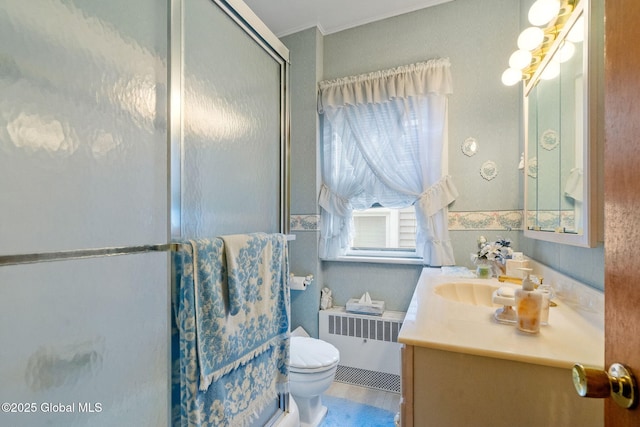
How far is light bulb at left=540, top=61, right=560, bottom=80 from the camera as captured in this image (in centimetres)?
118

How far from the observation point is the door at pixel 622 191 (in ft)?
1.31

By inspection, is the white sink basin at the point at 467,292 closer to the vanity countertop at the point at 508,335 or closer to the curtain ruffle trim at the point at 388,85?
the vanity countertop at the point at 508,335

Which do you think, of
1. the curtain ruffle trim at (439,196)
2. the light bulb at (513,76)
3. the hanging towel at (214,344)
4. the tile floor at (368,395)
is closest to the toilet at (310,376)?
the tile floor at (368,395)

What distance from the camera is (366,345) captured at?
205cm

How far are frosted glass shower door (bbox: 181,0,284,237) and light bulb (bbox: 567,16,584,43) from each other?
4.06ft

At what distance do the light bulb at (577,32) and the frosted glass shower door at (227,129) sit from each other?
1.24m

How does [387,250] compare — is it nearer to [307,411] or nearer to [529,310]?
[307,411]

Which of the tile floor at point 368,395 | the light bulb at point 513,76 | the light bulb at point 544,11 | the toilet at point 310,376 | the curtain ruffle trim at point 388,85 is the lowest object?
the tile floor at point 368,395

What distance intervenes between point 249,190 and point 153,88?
1.68ft

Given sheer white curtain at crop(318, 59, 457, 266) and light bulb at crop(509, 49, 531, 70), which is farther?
sheer white curtain at crop(318, 59, 457, 266)

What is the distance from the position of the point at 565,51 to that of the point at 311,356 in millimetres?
1897

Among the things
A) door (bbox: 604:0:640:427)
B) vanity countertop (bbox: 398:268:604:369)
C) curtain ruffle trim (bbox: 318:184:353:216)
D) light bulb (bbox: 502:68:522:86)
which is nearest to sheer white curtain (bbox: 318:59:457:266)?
curtain ruffle trim (bbox: 318:184:353:216)

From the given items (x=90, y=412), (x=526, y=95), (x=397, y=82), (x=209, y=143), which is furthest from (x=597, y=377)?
(x=397, y=82)

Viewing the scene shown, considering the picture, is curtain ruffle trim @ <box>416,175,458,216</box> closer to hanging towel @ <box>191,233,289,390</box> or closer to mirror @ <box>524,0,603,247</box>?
mirror @ <box>524,0,603,247</box>
